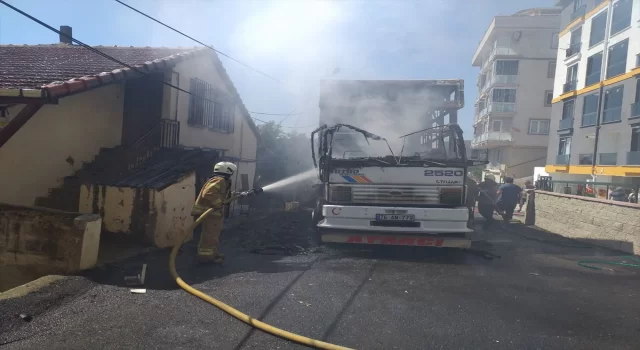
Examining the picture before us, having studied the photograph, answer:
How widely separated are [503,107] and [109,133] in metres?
37.9

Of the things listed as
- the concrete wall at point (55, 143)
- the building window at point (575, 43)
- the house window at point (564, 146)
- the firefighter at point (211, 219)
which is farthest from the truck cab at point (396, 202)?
the building window at point (575, 43)

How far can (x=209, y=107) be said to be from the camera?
1205 centimetres

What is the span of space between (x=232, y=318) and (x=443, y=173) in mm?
4142

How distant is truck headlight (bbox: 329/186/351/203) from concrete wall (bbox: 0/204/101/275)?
3.42 m

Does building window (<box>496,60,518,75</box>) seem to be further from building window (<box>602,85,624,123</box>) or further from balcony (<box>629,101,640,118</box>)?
balcony (<box>629,101,640,118</box>)

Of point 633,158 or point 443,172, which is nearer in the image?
point 443,172

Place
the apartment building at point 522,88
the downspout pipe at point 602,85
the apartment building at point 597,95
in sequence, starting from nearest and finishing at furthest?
the apartment building at point 597,95 → the downspout pipe at point 602,85 → the apartment building at point 522,88

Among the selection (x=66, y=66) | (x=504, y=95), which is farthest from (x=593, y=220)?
(x=504, y=95)

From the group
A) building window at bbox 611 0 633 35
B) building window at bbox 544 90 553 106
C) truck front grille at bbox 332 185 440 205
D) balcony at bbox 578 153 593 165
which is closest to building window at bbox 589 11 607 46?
building window at bbox 611 0 633 35

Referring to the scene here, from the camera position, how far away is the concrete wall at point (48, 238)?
16.4ft

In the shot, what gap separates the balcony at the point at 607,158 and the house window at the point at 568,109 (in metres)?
5.01

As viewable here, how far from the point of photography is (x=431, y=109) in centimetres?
960

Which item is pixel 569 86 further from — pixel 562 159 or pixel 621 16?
pixel 621 16

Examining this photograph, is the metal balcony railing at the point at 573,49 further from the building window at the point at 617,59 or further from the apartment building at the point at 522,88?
the apartment building at the point at 522,88
